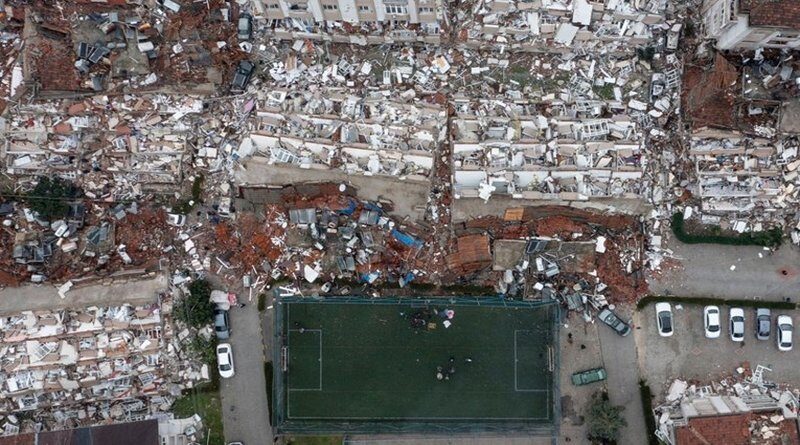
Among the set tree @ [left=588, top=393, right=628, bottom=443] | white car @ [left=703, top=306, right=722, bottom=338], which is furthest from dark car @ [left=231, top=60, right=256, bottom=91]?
white car @ [left=703, top=306, right=722, bottom=338]

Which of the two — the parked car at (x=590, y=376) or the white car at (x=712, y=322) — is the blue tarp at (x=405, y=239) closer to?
the parked car at (x=590, y=376)

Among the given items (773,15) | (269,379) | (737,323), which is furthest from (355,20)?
(737,323)

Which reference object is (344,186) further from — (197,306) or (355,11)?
(197,306)

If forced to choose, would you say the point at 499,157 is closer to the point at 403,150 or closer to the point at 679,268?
the point at 403,150

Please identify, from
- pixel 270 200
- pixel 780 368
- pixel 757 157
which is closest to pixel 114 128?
pixel 270 200

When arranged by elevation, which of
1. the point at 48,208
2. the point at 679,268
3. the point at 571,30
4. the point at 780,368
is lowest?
the point at 780,368

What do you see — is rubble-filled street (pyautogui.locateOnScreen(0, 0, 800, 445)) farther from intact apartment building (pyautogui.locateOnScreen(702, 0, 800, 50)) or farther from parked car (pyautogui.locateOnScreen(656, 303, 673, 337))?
intact apartment building (pyautogui.locateOnScreen(702, 0, 800, 50))

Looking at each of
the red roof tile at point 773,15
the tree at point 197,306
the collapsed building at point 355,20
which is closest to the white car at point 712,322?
the red roof tile at point 773,15
